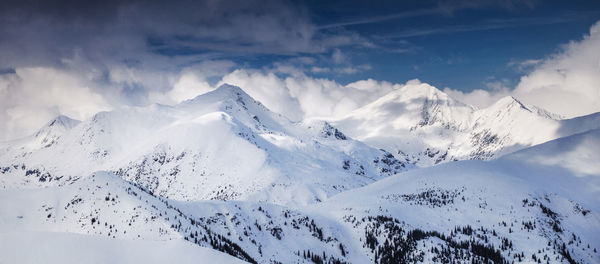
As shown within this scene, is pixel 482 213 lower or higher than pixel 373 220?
higher

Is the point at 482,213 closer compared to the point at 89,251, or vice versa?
the point at 89,251

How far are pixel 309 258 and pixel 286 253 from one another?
5.85 metres

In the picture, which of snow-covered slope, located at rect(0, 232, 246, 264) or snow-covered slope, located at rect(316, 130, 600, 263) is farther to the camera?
snow-covered slope, located at rect(316, 130, 600, 263)

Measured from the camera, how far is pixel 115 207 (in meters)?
77.4

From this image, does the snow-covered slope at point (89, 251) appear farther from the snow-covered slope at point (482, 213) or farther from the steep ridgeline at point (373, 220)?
the snow-covered slope at point (482, 213)

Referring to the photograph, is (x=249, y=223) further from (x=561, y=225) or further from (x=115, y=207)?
(x=561, y=225)

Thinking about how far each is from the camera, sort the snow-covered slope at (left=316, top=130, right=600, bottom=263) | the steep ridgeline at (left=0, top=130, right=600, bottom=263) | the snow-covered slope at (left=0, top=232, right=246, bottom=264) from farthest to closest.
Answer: the snow-covered slope at (left=316, top=130, right=600, bottom=263) < the steep ridgeline at (left=0, top=130, right=600, bottom=263) < the snow-covered slope at (left=0, top=232, right=246, bottom=264)

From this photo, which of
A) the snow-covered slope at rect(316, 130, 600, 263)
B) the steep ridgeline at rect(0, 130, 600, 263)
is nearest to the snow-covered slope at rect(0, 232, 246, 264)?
the steep ridgeline at rect(0, 130, 600, 263)

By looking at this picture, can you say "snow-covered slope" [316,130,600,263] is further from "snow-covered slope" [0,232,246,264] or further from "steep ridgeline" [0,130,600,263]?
"snow-covered slope" [0,232,246,264]

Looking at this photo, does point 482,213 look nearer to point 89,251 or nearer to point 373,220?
point 373,220

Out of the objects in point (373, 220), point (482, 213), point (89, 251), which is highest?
point (482, 213)

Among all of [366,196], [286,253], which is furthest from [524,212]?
[286,253]

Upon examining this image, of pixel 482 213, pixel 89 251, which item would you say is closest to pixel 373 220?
pixel 482 213

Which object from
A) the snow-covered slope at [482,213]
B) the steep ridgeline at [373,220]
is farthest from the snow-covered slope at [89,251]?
the snow-covered slope at [482,213]
